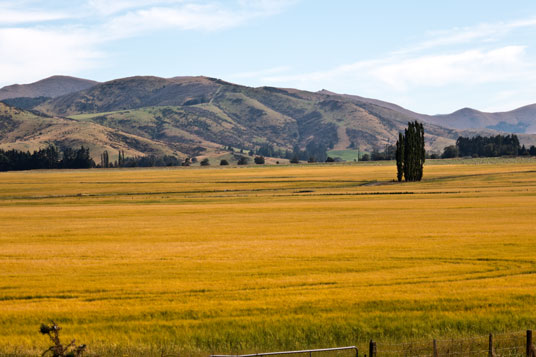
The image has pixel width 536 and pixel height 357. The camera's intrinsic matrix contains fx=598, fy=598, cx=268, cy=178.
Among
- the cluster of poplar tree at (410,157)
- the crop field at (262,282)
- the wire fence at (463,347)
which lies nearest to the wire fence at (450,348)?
the wire fence at (463,347)

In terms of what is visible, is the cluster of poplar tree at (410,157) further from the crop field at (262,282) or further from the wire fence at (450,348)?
the wire fence at (450,348)

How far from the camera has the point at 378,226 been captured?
148 feet

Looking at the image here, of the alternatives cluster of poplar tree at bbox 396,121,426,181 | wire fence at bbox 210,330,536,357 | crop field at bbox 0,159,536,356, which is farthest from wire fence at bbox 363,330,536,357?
cluster of poplar tree at bbox 396,121,426,181

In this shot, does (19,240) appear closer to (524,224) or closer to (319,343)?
(319,343)

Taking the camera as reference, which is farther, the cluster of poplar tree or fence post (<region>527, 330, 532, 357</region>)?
the cluster of poplar tree

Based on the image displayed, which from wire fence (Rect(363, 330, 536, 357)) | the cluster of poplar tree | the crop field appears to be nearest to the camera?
wire fence (Rect(363, 330, 536, 357))

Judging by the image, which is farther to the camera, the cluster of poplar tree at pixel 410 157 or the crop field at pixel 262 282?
the cluster of poplar tree at pixel 410 157

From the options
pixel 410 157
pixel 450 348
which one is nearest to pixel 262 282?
pixel 450 348

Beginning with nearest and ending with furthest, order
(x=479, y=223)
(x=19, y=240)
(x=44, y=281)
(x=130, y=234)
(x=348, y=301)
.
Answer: (x=348, y=301), (x=44, y=281), (x=19, y=240), (x=130, y=234), (x=479, y=223)

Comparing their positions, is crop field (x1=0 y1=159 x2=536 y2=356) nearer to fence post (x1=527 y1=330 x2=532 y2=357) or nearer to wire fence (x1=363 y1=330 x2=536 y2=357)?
wire fence (x1=363 y1=330 x2=536 y2=357)

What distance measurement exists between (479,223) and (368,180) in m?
79.1

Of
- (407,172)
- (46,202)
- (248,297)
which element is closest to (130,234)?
(248,297)

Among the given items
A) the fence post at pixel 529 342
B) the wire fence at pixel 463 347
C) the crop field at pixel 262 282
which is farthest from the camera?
the crop field at pixel 262 282

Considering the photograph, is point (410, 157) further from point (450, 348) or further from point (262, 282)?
point (450, 348)
